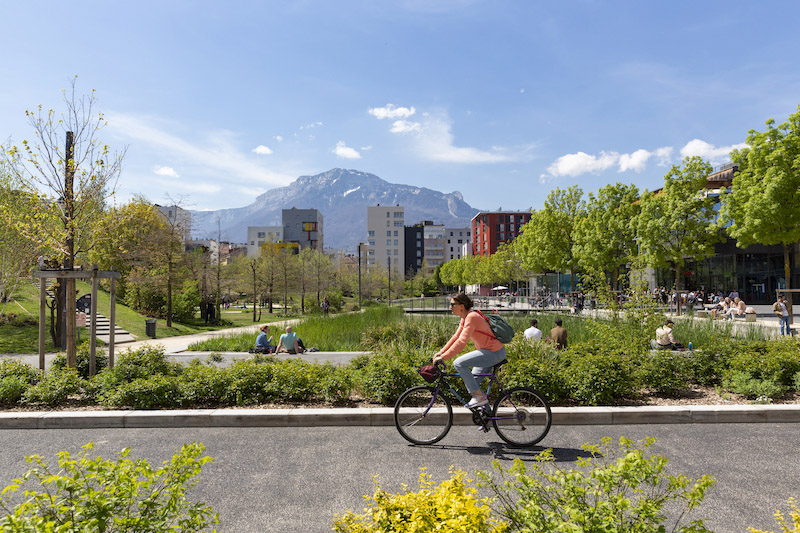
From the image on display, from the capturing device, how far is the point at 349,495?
14.6 feet

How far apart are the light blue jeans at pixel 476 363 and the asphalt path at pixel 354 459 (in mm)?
794

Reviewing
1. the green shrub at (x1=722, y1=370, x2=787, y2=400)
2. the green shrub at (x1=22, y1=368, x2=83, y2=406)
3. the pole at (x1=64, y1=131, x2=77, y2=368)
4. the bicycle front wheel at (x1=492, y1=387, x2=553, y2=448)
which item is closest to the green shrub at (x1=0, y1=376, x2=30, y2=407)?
the green shrub at (x1=22, y1=368, x2=83, y2=406)

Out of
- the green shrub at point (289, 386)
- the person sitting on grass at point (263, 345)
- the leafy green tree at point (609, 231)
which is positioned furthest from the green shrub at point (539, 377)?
the leafy green tree at point (609, 231)

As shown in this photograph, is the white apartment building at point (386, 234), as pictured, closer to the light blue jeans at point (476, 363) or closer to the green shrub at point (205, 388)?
the green shrub at point (205, 388)

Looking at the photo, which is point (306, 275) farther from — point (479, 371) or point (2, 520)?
point (2, 520)

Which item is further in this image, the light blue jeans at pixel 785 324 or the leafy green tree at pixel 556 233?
the leafy green tree at pixel 556 233

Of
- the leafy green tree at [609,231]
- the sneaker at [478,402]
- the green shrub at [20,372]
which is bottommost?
the green shrub at [20,372]

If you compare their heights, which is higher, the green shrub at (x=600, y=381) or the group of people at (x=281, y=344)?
the green shrub at (x=600, y=381)

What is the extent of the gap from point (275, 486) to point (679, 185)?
41.1 meters

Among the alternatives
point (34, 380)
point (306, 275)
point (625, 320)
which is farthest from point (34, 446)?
point (306, 275)

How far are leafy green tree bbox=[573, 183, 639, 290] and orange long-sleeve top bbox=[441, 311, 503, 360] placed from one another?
3850 cm

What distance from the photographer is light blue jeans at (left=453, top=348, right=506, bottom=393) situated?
5914mm

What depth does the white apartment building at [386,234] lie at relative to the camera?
15312cm

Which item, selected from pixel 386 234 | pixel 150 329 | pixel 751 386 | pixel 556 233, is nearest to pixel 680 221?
pixel 556 233
